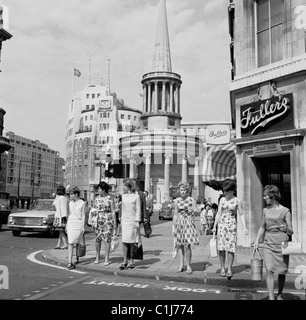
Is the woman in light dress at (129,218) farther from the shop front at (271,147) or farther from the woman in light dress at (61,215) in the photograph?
the shop front at (271,147)

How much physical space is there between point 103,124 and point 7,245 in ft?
337

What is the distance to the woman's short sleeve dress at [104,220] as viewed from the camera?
955cm

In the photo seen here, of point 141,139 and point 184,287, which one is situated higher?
point 141,139

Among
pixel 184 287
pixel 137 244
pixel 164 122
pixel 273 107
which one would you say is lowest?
pixel 184 287

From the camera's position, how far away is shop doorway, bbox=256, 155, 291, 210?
1209 centimetres

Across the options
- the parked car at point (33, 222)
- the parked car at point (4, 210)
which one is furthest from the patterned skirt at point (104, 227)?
the parked car at point (4, 210)

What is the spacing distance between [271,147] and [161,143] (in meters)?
71.6

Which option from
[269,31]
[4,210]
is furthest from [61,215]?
[4,210]

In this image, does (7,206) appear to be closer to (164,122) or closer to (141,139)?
(141,139)

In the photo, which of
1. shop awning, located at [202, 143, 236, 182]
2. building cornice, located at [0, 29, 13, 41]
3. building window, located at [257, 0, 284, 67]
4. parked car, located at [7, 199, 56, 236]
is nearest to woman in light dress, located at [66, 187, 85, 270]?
parked car, located at [7, 199, 56, 236]

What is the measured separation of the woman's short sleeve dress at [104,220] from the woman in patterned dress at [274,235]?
4.29 metres
